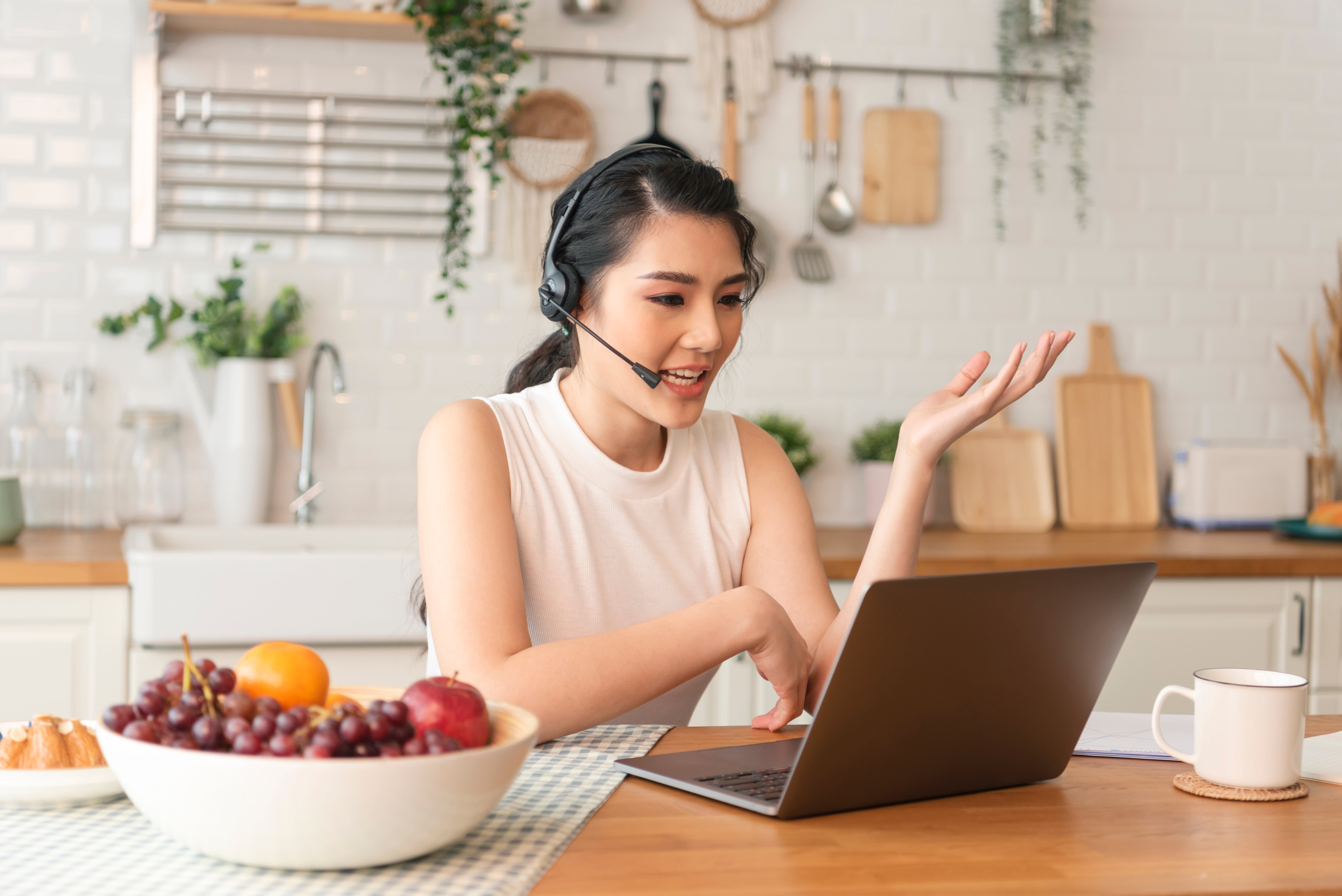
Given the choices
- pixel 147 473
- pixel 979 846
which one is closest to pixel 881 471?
pixel 147 473

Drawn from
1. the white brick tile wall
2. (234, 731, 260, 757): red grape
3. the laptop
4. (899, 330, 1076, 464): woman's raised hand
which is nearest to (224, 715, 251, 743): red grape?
(234, 731, 260, 757): red grape

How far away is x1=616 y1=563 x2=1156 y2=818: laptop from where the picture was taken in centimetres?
93

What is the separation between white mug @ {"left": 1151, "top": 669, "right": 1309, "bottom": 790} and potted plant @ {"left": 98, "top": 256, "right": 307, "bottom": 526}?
230 cm

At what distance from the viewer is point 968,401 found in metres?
1.42

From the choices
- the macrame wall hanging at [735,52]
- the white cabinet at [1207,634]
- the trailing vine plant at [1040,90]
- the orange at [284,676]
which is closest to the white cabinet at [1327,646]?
the white cabinet at [1207,634]

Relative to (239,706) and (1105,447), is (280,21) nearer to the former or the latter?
(1105,447)

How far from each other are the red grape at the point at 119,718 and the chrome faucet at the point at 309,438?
2.10 meters

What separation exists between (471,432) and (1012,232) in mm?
2173

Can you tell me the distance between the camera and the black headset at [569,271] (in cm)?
165

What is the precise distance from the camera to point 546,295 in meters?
1.65

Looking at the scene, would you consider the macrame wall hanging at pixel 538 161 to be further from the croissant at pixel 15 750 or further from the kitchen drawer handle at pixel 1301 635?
the croissant at pixel 15 750

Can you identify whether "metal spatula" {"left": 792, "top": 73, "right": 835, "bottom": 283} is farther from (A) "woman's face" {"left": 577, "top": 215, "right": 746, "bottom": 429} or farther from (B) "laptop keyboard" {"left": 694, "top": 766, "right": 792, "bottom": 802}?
(B) "laptop keyboard" {"left": 694, "top": 766, "right": 792, "bottom": 802}

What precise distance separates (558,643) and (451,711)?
43 cm

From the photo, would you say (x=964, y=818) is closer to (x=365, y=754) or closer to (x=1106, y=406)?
(x=365, y=754)
